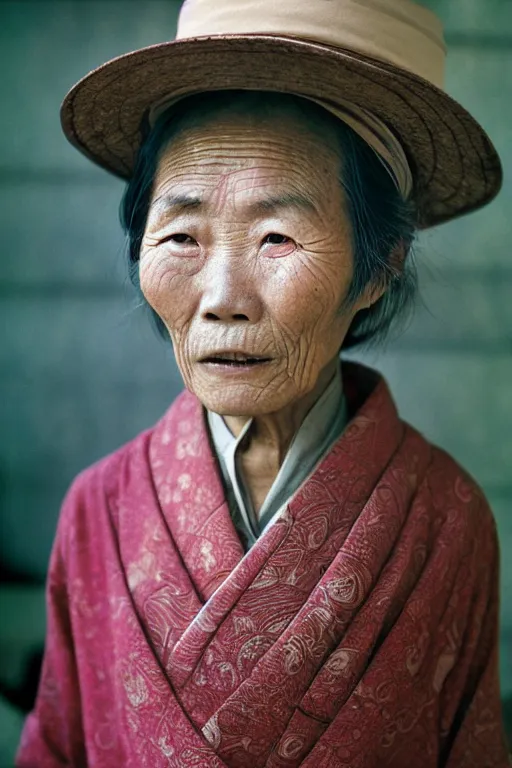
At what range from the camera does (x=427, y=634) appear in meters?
1.46

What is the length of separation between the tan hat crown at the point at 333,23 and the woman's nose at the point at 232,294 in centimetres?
38

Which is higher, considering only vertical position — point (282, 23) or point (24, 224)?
point (282, 23)

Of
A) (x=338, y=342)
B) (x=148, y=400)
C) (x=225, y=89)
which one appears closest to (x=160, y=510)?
(x=338, y=342)

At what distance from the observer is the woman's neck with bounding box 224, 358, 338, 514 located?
60.9 inches

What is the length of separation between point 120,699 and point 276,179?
100cm

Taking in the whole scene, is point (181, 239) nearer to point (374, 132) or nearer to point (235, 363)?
point (235, 363)

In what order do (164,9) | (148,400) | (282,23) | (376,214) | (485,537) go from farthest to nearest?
(148,400)
(164,9)
(485,537)
(376,214)
(282,23)

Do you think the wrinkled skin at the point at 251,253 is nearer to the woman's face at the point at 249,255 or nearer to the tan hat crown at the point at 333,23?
the woman's face at the point at 249,255

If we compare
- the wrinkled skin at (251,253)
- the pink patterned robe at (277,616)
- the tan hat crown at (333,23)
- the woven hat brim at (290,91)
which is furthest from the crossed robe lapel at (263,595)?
the tan hat crown at (333,23)

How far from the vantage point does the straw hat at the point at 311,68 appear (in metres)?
1.26

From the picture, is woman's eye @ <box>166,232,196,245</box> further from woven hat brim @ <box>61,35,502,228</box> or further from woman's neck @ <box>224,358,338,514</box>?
woman's neck @ <box>224,358,338,514</box>

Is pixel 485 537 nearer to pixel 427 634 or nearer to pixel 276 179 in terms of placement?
pixel 427 634

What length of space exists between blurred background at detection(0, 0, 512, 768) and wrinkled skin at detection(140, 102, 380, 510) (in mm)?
1236

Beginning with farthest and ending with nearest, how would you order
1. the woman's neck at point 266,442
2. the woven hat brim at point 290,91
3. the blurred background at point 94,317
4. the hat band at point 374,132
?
A: the blurred background at point 94,317, the woman's neck at point 266,442, the hat band at point 374,132, the woven hat brim at point 290,91
